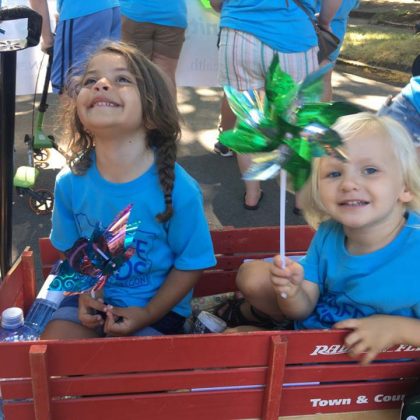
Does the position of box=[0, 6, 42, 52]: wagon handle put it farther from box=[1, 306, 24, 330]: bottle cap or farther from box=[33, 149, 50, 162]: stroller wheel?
box=[33, 149, 50, 162]: stroller wheel

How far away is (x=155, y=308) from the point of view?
1.89m

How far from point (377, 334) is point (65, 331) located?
3.23ft

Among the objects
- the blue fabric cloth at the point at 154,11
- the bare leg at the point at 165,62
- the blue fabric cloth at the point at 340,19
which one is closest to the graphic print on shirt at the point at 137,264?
the blue fabric cloth at the point at 154,11

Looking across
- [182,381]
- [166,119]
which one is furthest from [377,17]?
[182,381]

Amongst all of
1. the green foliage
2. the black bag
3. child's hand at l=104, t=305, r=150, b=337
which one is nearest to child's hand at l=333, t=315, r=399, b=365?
child's hand at l=104, t=305, r=150, b=337

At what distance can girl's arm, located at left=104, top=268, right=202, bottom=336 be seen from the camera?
5.93 feet

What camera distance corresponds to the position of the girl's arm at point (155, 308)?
181 centimetres

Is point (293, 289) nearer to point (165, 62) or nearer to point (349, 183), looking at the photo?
point (349, 183)

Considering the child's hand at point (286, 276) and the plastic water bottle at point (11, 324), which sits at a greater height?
the child's hand at point (286, 276)

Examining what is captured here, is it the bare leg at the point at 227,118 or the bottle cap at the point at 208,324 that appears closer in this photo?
the bottle cap at the point at 208,324

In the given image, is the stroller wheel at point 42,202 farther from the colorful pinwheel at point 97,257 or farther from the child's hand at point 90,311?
the colorful pinwheel at point 97,257

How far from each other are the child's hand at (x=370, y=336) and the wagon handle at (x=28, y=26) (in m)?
1.30

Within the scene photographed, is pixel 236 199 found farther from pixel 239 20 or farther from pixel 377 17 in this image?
pixel 377 17

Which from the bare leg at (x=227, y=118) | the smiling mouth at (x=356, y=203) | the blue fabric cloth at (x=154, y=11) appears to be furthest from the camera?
the bare leg at (x=227, y=118)
